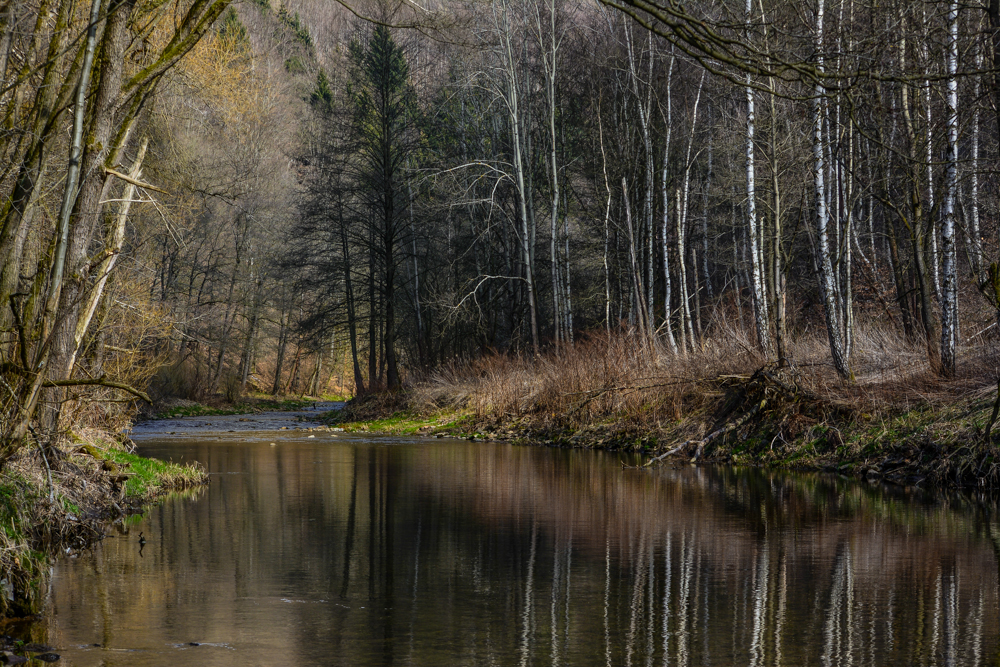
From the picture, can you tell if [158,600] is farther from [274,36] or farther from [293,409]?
[274,36]

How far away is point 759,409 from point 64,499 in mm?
12100

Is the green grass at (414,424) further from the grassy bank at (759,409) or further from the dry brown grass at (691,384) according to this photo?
the dry brown grass at (691,384)

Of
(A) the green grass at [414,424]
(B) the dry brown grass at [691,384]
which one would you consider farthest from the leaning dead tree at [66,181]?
(A) the green grass at [414,424]

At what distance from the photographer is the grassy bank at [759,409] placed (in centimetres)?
1429

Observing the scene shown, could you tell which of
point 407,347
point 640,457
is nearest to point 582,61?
point 407,347

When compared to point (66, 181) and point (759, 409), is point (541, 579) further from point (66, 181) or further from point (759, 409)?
point (759, 409)

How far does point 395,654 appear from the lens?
554 centimetres

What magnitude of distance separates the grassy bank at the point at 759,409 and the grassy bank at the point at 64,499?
8.81 m

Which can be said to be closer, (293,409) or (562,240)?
(562,240)

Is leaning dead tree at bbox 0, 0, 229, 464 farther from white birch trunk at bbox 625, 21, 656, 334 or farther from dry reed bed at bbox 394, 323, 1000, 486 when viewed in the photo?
white birch trunk at bbox 625, 21, 656, 334

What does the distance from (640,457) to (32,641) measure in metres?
14.1

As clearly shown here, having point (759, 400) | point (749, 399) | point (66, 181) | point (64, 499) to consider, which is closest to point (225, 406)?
point (749, 399)

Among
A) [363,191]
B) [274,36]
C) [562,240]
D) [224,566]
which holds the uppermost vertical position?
[274,36]

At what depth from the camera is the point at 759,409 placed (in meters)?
17.6
